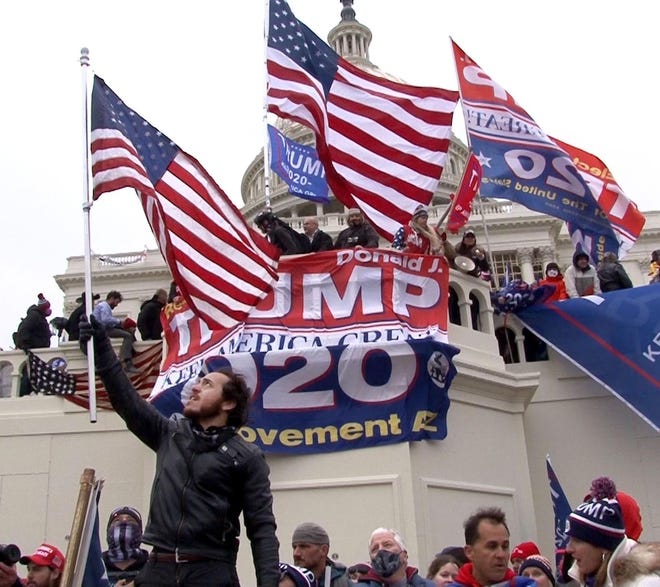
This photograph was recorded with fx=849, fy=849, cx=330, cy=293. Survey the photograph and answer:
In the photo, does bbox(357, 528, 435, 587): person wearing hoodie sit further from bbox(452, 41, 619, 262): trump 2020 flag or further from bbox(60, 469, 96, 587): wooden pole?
bbox(452, 41, 619, 262): trump 2020 flag

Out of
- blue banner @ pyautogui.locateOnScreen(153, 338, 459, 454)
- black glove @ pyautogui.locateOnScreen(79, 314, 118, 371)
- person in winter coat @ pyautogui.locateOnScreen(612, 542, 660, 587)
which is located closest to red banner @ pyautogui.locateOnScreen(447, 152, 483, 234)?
blue banner @ pyautogui.locateOnScreen(153, 338, 459, 454)

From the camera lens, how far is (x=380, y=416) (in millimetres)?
10836

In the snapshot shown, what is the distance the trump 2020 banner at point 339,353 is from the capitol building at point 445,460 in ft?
1.34

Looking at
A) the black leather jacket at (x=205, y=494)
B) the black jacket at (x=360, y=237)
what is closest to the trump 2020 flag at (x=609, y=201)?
the black jacket at (x=360, y=237)

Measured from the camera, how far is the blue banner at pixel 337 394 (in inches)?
424

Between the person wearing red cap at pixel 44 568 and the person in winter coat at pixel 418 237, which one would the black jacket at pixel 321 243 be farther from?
the person wearing red cap at pixel 44 568

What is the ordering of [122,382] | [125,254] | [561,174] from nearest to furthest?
[122,382] → [561,174] → [125,254]

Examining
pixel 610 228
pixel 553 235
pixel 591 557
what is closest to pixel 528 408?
pixel 610 228

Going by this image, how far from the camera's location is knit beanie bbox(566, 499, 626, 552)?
13.6 ft

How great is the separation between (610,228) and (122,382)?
11.7 metres

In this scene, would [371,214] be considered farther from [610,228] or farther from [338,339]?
[610,228]

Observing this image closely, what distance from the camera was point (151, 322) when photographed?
14172 millimetres

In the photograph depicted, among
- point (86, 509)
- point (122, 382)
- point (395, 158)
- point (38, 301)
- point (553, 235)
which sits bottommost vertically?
point (86, 509)

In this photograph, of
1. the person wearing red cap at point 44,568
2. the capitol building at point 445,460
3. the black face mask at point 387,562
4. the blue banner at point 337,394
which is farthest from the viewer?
the blue banner at point 337,394
